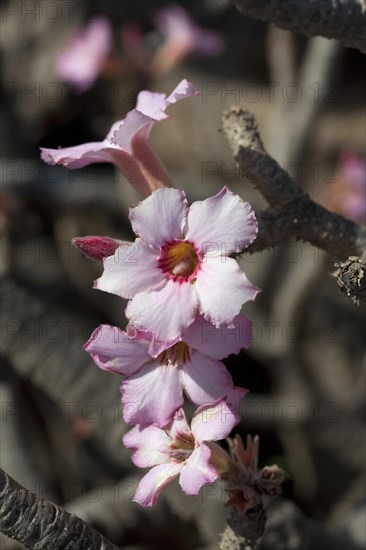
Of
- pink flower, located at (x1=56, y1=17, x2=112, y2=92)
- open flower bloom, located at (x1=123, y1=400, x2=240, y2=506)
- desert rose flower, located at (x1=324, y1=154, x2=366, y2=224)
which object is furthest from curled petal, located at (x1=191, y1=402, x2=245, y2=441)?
pink flower, located at (x1=56, y1=17, x2=112, y2=92)

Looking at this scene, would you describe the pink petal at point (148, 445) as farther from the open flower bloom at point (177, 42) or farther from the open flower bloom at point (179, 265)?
the open flower bloom at point (177, 42)

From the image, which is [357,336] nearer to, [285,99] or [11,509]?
[285,99]

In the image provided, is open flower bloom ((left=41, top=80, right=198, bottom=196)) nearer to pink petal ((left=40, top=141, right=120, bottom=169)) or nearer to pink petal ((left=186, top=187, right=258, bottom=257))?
pink petal ((left=40, top=141, right=120, bottom=169))

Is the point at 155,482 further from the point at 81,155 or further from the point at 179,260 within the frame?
the point at 81,155

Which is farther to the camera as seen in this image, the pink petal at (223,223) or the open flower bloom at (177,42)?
the open flower bloom at (177,42)

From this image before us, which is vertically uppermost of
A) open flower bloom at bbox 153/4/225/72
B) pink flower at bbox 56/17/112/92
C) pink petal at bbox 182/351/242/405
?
pink petal at bbox 182/351/242/405

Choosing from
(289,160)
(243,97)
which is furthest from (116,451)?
(243,97)

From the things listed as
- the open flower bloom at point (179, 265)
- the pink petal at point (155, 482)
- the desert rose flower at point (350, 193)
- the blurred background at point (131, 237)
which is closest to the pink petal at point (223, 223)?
the open flower bloom at point (179, 265)
